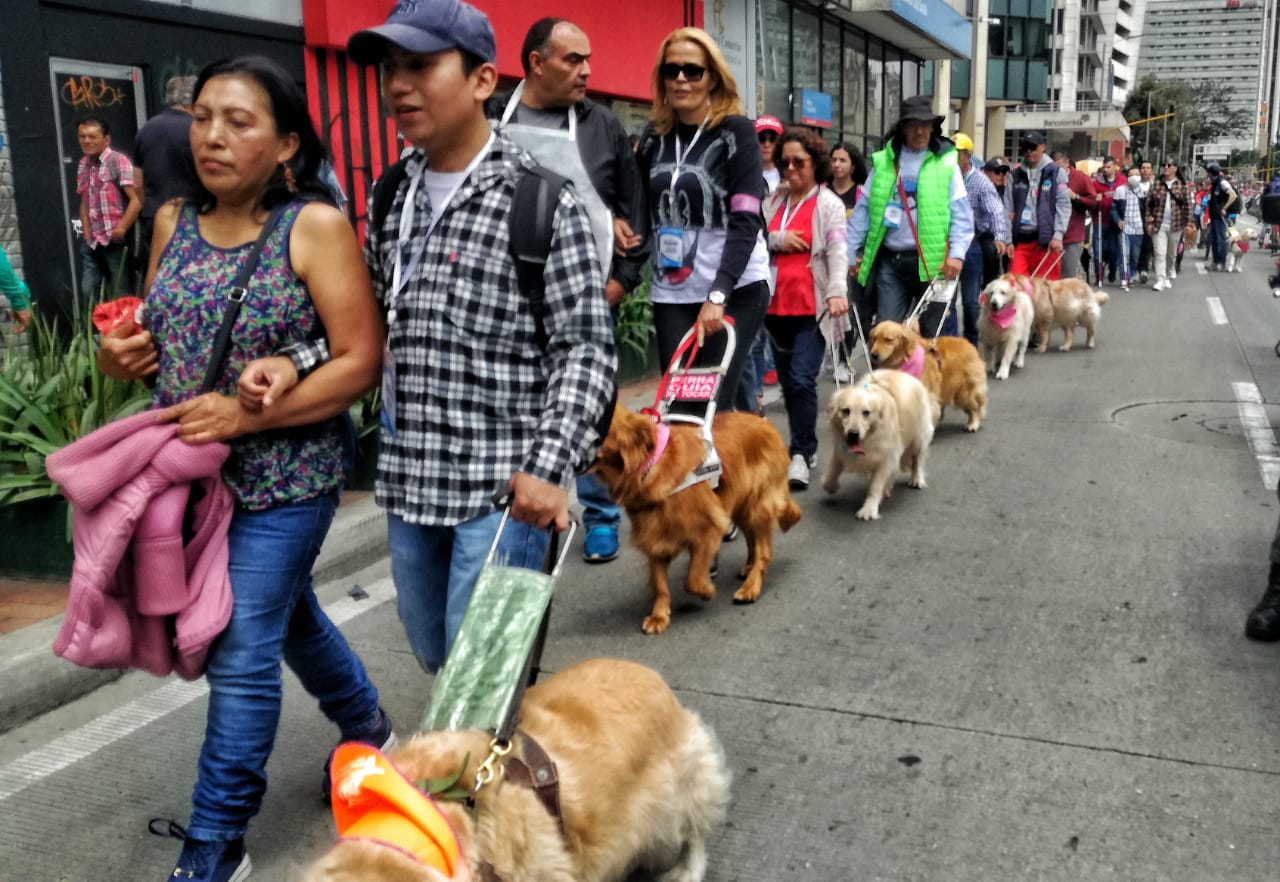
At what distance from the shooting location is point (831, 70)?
2495 cm

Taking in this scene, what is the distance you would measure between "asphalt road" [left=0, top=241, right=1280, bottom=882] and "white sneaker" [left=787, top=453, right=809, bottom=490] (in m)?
0.24

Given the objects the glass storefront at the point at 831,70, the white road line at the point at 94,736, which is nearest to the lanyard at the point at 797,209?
the white road line at the point at 94,736

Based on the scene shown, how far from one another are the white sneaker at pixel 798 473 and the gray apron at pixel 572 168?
4.42m

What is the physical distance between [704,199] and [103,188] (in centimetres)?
540

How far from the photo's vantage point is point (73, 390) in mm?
5742

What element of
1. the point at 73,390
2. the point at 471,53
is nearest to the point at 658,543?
the point at 471,53

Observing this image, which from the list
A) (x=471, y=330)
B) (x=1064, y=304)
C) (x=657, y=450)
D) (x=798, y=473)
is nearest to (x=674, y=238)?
(x=657, y=450)

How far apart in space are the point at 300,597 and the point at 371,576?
2.62 m

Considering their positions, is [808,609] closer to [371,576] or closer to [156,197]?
[371,576]

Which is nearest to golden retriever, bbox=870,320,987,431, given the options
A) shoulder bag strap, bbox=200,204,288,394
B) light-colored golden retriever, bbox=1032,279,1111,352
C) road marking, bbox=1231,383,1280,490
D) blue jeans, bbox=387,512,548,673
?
road marking, bbox=1231,383,1280,490

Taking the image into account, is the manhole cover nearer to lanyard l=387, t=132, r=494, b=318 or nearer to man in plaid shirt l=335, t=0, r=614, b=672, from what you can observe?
man in plaid shirt l=335, t=0, r=614, b=672

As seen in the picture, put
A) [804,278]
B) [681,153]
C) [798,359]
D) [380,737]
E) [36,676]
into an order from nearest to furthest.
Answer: [380,737] → [36,676] → [681,153] → [804,278] → [798,359]

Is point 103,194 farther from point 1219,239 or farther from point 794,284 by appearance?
point 1219,239

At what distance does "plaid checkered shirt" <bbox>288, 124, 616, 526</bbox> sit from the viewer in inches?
104
